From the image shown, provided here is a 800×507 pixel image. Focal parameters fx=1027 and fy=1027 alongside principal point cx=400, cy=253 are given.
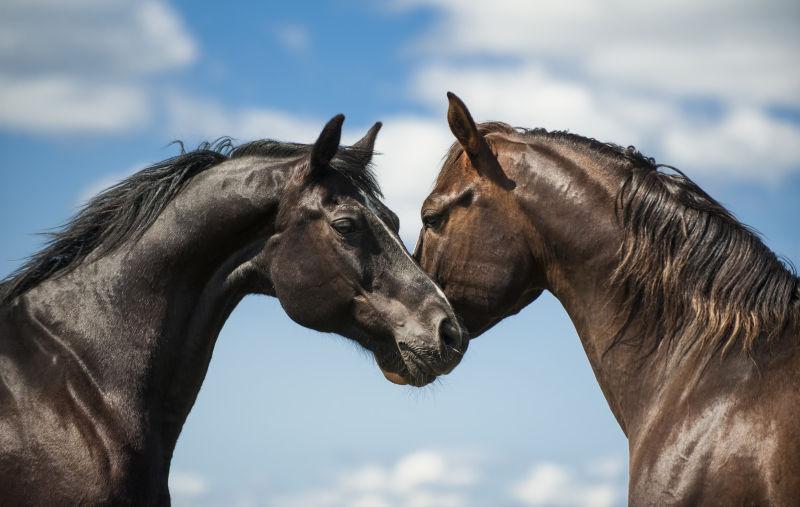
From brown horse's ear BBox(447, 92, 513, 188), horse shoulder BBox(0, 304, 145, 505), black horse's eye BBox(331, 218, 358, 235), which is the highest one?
brown horse's ear BBox(447, 92, 513, 188)

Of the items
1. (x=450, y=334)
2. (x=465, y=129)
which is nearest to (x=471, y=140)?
(x=465, y=129)

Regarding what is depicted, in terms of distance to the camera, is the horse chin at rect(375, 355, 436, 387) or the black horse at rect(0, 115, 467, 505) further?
the horse chin at rect(375, 355, 436, 387)

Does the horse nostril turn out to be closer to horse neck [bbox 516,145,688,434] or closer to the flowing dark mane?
horse neck [bbox 516,145,688,434]

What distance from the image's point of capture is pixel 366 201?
6.91 metres

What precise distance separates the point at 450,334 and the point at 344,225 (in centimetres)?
99

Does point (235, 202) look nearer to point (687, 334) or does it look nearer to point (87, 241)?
point (87, 241)

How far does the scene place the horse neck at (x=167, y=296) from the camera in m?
6.27

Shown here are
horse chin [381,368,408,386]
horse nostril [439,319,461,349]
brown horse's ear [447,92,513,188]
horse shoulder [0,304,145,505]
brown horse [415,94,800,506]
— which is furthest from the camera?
horse chin [381,368,408,386]

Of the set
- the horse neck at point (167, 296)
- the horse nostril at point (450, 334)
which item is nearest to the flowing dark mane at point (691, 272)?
the horse nostril at point (450, 334)

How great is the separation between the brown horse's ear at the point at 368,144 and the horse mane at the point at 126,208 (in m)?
0.19

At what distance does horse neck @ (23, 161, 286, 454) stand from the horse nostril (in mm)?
1240

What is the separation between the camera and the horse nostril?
6.67m

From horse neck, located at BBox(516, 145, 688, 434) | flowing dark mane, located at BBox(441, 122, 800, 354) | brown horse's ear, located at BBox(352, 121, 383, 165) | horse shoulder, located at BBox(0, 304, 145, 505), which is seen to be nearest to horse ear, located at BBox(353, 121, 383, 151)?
brown horse's ear, located at BBox(352, 121, 383, 165)

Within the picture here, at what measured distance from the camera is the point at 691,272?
6.07 m
